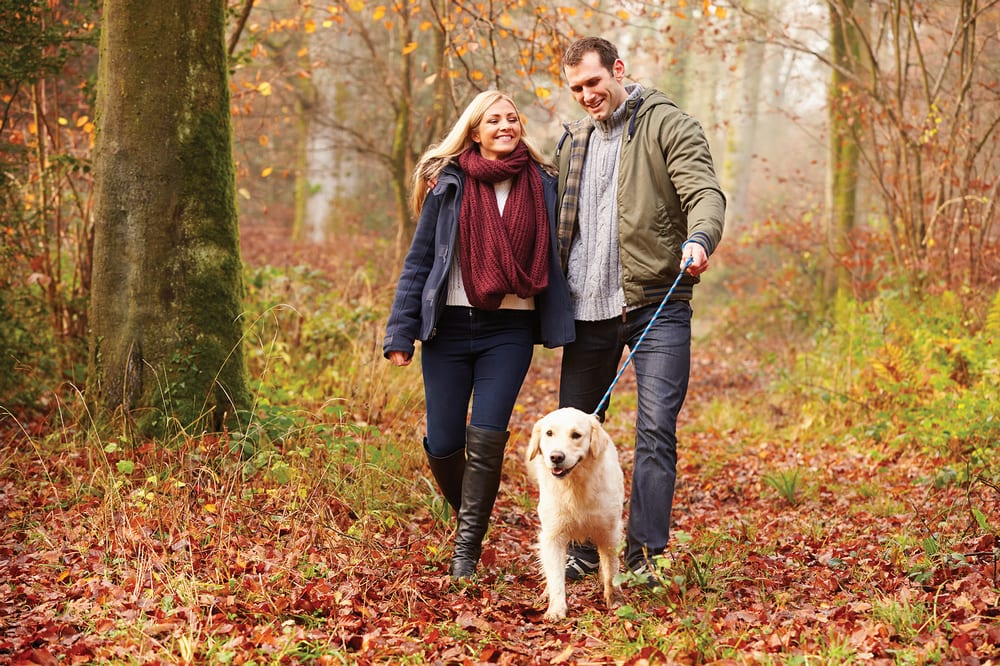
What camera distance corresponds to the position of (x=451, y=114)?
13.2 m

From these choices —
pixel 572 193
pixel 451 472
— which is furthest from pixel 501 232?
pixel 451 472

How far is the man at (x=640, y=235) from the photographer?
4094 millimetres

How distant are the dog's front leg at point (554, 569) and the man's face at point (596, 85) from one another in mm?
2051

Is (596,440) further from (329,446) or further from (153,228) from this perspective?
(153,228)

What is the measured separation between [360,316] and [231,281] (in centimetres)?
295

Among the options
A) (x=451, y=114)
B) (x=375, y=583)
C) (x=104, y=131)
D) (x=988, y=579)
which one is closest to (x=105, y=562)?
(x=375, y=583)

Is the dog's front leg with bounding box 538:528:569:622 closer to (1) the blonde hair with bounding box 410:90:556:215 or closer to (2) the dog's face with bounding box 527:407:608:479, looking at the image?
(2) the dog's face with bounding box 527:407:608:479

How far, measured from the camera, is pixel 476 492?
4.29 m

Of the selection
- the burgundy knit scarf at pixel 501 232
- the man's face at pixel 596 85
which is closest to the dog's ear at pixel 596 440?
the burgundy knit scarf at pixel 501 232

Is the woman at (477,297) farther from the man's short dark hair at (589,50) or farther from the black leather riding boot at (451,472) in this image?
the man's short dark hair at (589,50)

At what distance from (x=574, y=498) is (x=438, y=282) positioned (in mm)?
1201

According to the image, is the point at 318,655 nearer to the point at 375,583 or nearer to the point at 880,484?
the point at 375,583

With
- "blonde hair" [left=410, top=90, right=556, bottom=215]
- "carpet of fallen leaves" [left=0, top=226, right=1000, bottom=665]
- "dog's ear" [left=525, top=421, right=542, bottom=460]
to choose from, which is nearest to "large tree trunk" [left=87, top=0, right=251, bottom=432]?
"carpet of fallen leaves" [left=0, top=226, right=1000, bottom=665]

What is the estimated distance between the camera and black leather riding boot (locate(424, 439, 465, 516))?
4469 mm
